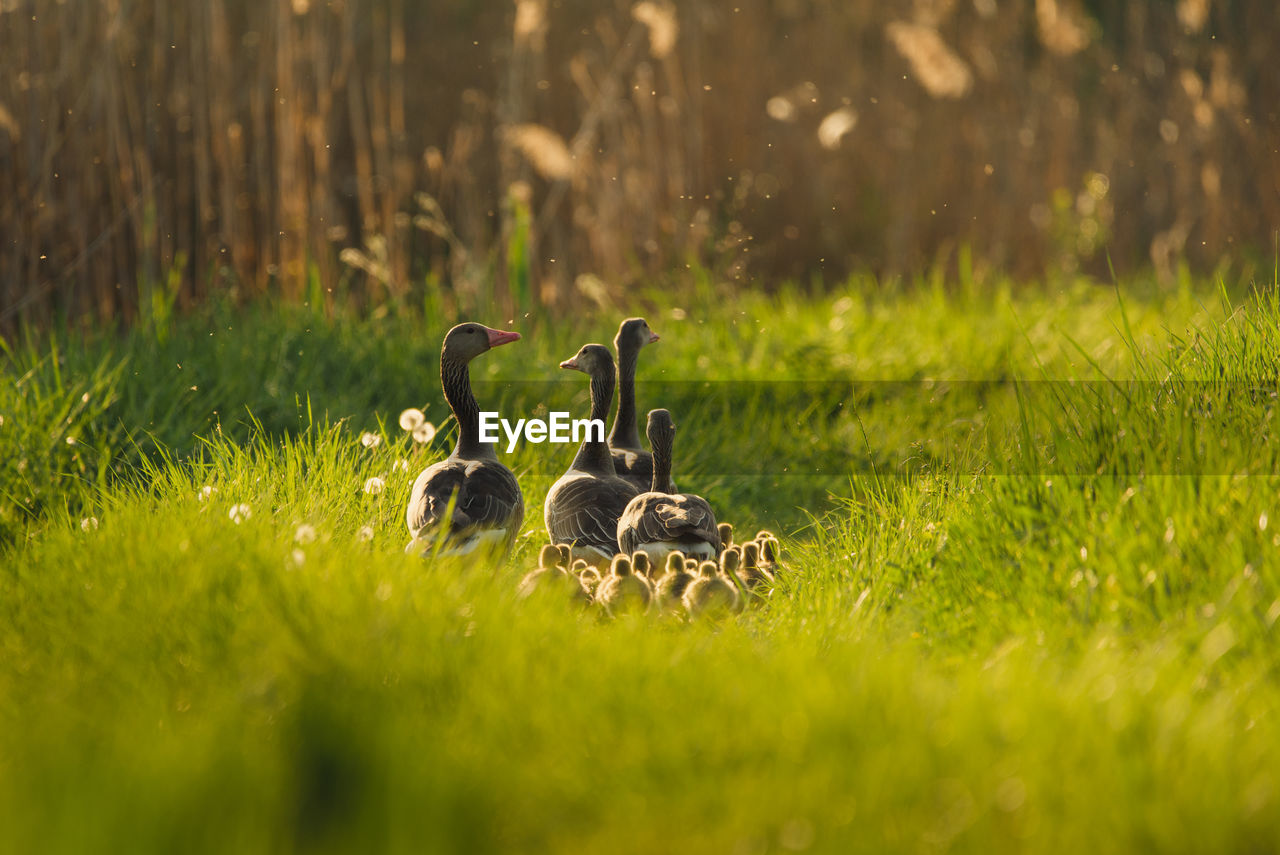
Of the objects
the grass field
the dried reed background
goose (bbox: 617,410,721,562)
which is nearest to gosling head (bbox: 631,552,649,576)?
goose (bbox: 617,410,721,562)

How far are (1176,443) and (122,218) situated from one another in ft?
19.9

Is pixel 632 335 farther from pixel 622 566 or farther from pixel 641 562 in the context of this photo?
pixel 622 566

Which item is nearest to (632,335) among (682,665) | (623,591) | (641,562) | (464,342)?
(464,342)

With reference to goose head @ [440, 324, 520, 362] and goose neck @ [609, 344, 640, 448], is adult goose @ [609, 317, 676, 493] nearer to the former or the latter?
goose neck @ [609, 344, 640, 448]

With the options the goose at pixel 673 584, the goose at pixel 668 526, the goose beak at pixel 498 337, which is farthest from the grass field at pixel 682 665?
the goose beak at pixel 498 337

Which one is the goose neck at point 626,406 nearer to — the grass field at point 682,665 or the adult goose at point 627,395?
the adult goose at point 627,395

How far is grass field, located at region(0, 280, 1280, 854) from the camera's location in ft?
7.68

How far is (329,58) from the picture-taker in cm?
829

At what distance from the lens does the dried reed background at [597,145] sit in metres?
7.46

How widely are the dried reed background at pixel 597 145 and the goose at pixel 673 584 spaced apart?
160 inches

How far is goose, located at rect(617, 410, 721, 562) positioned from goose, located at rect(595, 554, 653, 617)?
0.25 meters

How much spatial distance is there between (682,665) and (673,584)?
3.31 ft

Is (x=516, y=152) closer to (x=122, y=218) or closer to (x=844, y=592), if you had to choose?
(x=122, y=218)

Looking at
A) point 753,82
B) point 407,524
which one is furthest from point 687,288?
point 407,524
